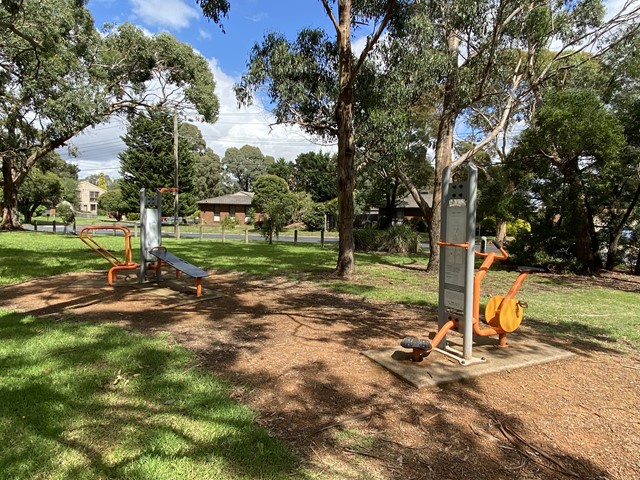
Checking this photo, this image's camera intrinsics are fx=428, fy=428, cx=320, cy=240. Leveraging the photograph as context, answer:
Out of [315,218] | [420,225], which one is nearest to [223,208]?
[315,218]

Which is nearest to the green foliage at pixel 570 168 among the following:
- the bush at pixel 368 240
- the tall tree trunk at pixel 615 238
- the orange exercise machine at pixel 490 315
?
the tall tree trunk at pixel 615 238

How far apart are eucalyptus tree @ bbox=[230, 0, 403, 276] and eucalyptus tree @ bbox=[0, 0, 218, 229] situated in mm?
8403

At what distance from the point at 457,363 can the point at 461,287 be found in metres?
0.74

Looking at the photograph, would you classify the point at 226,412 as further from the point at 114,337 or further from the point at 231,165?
the point at 231,165

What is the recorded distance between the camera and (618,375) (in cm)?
421

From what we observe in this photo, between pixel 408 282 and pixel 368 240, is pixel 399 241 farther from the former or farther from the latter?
pixel 408 282

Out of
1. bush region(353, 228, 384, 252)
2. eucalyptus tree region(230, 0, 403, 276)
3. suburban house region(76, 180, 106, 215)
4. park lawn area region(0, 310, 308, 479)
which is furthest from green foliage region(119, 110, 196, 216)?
suburban house region(76, 180, 106, 215)

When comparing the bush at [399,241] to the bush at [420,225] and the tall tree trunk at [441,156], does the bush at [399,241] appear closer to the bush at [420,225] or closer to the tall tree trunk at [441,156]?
the tall tree trunk at [441,156]

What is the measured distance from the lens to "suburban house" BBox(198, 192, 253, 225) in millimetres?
48094

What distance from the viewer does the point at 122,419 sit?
301 centimetres

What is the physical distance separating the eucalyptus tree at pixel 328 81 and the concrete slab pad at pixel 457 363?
5.89 m

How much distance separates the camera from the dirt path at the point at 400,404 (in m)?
2.65

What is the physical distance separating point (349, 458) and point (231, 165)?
6949 centimetres

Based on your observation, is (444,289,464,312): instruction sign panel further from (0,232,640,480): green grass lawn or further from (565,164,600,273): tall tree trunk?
(565,164,600,273): tall tree trunk
